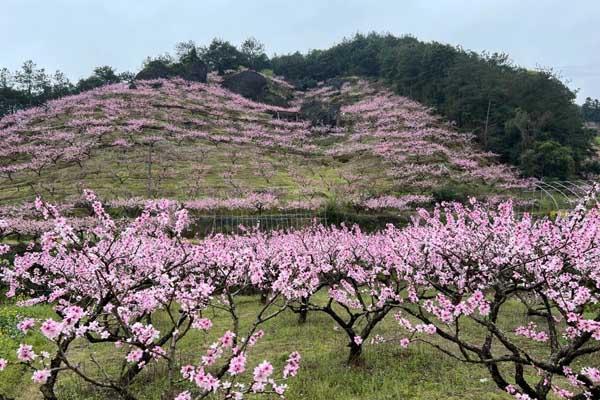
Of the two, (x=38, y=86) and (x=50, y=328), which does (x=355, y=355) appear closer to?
(x=50, y=328)

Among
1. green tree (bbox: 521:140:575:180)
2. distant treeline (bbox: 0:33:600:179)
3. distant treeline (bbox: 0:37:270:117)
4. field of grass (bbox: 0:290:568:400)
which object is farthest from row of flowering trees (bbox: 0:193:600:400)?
distant treeline (bbox: 0:37:270:117)

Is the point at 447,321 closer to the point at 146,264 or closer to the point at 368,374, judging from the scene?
the point at 368,374

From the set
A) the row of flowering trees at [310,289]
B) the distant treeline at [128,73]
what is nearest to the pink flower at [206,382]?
the row of flowering trees at [310,289]

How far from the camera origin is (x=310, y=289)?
1170cm

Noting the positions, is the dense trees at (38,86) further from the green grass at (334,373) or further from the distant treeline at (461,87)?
the green grass at (334,373)

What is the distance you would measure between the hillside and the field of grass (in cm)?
2016

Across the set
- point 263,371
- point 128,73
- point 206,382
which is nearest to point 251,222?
point 206,382

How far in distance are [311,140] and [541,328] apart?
4852 centimetres

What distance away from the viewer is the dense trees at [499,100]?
4298 centimetres

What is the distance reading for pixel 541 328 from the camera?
1335 centimetres

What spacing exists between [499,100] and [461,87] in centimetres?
508

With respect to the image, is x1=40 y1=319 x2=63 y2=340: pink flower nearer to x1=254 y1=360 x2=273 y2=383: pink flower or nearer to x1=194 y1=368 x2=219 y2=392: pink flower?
x1=194 y1=368 x2=219 y2=392: pink flower

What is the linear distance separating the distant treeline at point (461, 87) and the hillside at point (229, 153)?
276 cm

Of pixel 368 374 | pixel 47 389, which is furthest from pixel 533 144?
pixel 47 389
